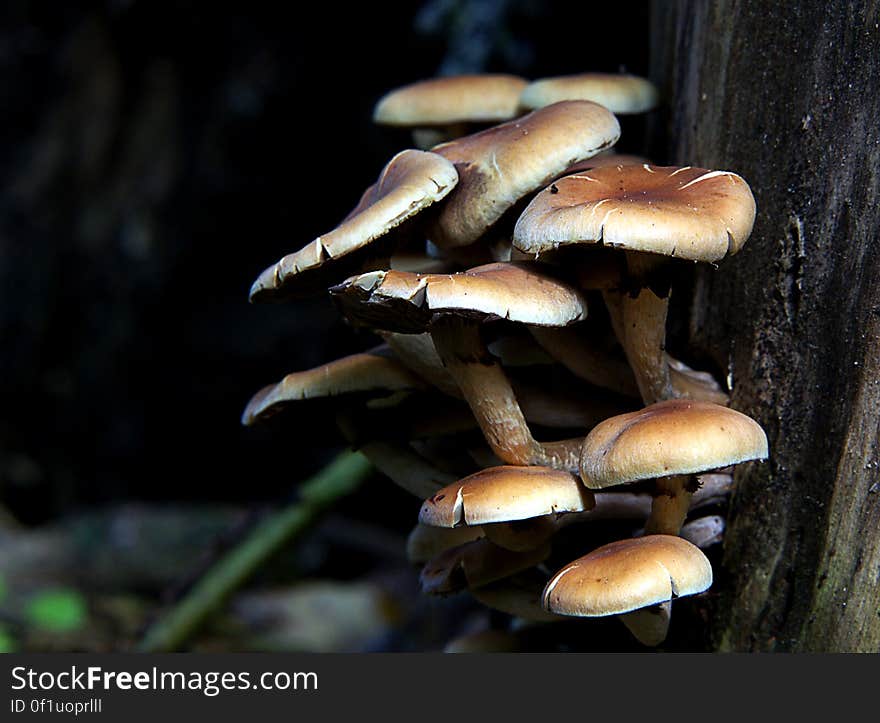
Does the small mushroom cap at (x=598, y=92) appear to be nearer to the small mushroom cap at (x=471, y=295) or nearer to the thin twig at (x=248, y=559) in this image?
the small mushroom cap at (x=471, y=295)

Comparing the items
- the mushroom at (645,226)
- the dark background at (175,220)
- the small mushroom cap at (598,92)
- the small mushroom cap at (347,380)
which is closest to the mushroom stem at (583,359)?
the mushroom at (645,226)

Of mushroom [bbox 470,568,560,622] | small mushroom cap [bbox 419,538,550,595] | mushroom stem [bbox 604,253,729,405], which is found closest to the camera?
mushroom stem [bbox 604,253,729,405]

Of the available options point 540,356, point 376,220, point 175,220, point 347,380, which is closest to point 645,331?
point 540,356

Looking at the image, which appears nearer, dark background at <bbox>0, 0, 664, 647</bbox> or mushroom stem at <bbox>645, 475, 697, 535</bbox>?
mushroom stem at <bbox>645, 475, 697, 535</bbox>

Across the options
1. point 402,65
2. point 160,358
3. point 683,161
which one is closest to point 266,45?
point 402,65

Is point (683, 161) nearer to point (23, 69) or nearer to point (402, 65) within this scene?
point (402, 65)

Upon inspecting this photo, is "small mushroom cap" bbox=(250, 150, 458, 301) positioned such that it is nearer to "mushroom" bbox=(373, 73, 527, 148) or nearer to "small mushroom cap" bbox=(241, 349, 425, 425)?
"small mushroom cap" bbox=(241, 349, 425, 425)

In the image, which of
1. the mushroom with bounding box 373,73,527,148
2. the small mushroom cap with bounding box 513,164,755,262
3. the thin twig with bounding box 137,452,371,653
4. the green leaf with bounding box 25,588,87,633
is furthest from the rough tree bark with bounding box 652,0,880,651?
the green leaf with bounding box 25,588,87,633
